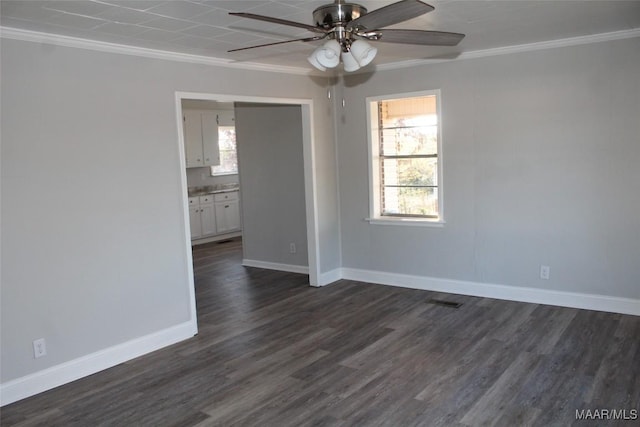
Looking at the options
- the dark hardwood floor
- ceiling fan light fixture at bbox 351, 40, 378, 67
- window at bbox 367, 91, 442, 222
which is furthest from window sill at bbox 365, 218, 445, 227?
ceiling fan light fixture at bbox 351, 40, 378, 67

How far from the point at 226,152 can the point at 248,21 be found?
6546mm

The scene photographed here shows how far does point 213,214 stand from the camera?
29.5 feet

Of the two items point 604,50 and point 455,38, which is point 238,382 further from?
point 604,50

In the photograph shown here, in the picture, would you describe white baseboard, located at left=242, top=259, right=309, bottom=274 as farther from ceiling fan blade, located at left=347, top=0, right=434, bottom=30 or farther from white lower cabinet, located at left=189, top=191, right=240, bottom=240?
ceiling fan blade, located at left=347, top=0, right=434, bottom=30

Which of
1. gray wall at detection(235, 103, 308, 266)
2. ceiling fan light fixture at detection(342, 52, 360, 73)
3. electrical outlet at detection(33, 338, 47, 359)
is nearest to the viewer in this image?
ceiling fan light fixture at detection(342, 52, 360, 73)

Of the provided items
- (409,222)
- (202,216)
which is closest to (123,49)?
(409,222)

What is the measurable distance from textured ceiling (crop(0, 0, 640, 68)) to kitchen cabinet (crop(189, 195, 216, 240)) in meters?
4.48

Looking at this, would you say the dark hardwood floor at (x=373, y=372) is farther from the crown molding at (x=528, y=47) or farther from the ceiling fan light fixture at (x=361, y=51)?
the crown molding at (x=528, y=47)

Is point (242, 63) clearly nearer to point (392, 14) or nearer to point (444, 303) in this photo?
point (392, 14)

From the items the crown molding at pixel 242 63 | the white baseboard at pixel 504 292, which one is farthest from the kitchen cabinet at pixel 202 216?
the crown molding at pixel 242 63

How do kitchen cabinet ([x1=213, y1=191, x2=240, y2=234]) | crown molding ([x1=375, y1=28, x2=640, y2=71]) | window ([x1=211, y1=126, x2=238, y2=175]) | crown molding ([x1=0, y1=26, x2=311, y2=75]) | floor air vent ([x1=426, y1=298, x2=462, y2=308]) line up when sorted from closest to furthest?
crown molding ([x1=0, y1=26, x2=311, y2=75]) → crown molding ([x1=375, y1=28, x2=640, y2=71]) → floor air vent ([x1=426, y1=298, x2=462, y2=308]) → kitchen cabinet ([x1=213, y1=191, x2=240, y2=234]) → window ([x1=211, y1=126, x2=238, y2=175])

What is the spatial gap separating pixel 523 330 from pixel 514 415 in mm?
1415

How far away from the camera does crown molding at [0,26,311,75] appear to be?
335 centimetres

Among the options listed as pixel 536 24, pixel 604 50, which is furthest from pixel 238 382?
pixel 604 50
